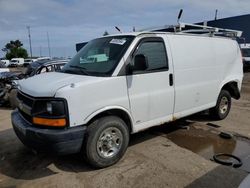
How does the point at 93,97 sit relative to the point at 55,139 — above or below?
above

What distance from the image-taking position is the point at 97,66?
15.0 feet

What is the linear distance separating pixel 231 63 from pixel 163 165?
3.68m

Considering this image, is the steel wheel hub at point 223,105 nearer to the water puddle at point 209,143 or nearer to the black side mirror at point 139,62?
the water puddle at point 209,143

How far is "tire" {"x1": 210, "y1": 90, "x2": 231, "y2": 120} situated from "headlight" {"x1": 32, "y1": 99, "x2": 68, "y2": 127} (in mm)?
4216

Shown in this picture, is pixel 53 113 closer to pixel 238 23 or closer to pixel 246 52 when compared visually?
pixel 246 52

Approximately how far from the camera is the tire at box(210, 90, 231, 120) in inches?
265

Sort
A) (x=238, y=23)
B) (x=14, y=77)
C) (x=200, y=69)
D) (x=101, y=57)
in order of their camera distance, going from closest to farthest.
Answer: (x=101, y=57)
(x=200, y=69)
(x=14, y=77)
(x=238, y=23)

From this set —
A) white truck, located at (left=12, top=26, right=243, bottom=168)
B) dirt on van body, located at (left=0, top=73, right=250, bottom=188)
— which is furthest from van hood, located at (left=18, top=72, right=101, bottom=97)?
dirt on van body, located at (left=0, top=73, right=250, bottom=188)

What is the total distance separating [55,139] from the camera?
3771mm

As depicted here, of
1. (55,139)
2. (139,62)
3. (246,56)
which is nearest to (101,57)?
(139,62)

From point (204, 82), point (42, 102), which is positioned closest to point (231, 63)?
point (204, 82)

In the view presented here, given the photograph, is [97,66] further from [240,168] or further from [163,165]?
[240,168]

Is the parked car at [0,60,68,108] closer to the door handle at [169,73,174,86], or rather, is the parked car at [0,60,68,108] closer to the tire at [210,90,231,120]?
the door handle at [169,73,174,86]

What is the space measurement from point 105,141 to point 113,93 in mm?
759
